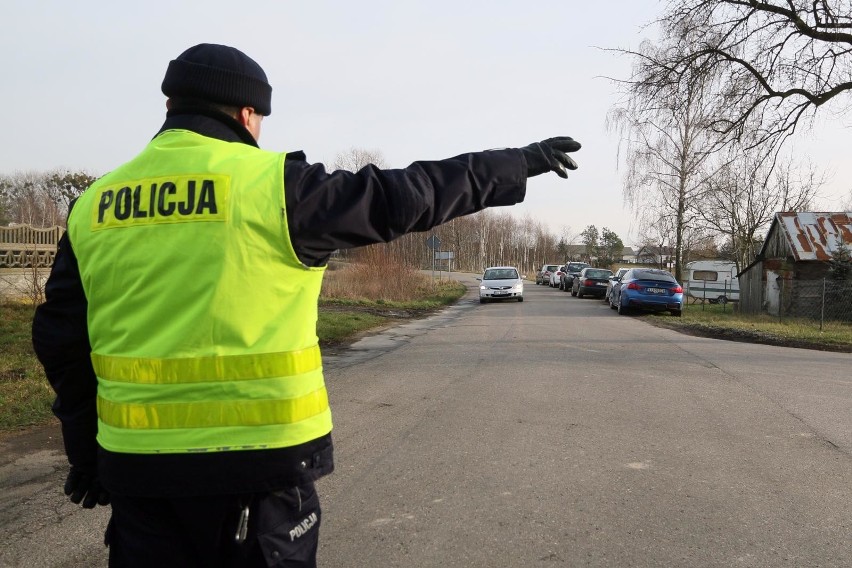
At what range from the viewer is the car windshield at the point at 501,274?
28.1m

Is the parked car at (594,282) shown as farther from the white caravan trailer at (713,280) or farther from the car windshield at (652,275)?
the car windshield at (652,275)

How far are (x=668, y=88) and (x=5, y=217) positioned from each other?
34.1 meters

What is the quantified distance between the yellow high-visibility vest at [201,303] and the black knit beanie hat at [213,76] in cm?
23

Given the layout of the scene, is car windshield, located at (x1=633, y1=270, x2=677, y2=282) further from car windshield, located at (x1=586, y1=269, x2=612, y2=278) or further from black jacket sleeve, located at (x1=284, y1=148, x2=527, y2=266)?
black jacket sleeve, located at (x1=284, y1=148, x2=527, y2=266)

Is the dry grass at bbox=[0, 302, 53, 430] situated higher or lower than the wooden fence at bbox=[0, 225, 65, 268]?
lower

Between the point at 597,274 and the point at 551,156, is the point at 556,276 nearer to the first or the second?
the point at 597,274

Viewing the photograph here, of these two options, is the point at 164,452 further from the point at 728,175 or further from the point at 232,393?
the point at 728,175

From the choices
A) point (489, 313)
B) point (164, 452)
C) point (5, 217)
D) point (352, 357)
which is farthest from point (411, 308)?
point (5, 217)

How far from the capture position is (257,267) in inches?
63.1

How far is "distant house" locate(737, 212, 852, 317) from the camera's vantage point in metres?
22.2

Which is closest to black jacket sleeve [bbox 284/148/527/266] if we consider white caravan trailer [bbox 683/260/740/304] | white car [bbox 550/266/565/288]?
white caravan trailer [bbox 683/260/740/304]

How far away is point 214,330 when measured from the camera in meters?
1.59

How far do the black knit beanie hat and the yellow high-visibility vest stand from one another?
0.74ft

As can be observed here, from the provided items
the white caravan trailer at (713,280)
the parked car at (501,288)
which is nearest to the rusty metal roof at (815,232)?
the parked car at (501,288)
